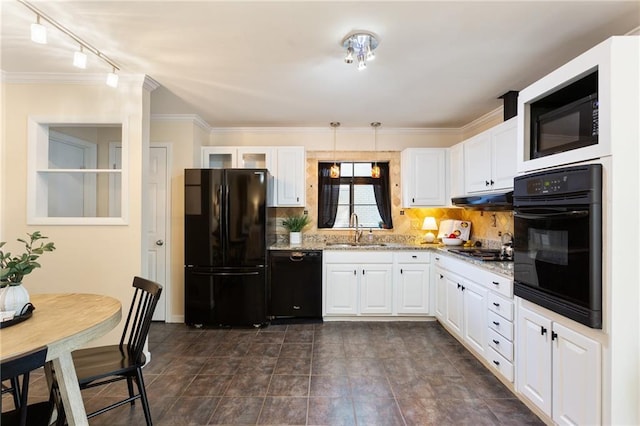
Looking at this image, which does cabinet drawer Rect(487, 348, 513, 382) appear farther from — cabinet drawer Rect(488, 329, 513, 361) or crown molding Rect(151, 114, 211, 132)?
crown molding Rect(151, 114, 211, 132)

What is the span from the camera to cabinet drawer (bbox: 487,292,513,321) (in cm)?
220

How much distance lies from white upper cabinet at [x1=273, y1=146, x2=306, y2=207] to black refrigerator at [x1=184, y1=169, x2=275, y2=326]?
0.51 meters

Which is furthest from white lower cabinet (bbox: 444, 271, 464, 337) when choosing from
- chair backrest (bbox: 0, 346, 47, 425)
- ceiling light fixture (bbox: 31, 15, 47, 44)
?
ceiling light fixture (bbox: 31, 15, 47, 44)

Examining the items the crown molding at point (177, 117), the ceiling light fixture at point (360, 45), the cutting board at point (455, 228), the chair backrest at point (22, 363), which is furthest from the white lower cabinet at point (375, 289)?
the chair backrest at point (22, 363)

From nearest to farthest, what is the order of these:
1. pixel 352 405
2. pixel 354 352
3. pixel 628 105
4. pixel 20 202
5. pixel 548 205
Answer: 1. pixel 628 105
2. pixel 548 205
3. pixel 352 405
4. pixel 20 202
5. pixel 354 352

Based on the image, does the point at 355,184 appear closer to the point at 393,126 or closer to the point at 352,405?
the point at 393,126

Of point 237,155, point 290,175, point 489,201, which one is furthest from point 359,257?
point 237,155

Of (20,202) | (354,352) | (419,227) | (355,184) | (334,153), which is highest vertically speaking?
(334,153)

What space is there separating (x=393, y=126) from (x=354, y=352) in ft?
9.46

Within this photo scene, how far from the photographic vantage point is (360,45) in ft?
6.63

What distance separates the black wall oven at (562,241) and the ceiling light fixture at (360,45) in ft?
4.30

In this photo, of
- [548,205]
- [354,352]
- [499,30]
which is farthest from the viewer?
[354,352]

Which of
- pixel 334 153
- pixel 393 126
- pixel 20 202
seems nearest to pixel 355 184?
pixel 334 153

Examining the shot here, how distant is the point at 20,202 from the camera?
2.63m
